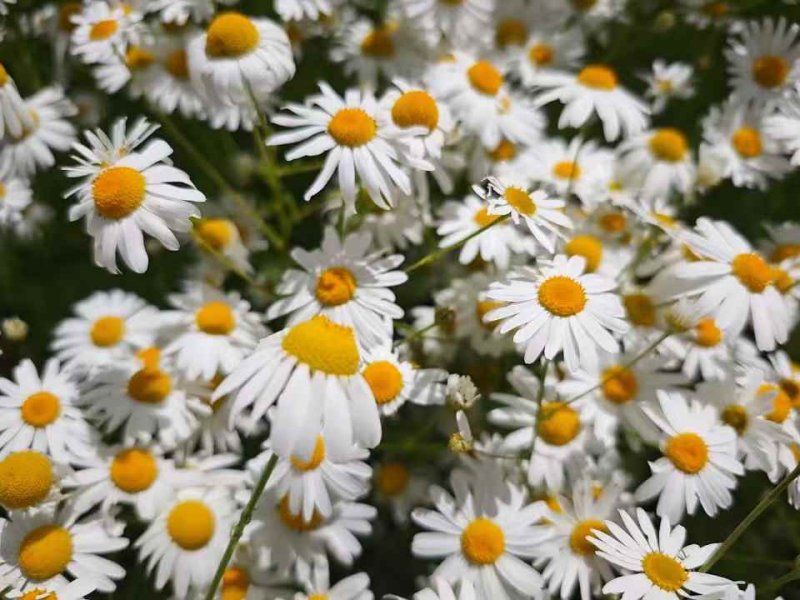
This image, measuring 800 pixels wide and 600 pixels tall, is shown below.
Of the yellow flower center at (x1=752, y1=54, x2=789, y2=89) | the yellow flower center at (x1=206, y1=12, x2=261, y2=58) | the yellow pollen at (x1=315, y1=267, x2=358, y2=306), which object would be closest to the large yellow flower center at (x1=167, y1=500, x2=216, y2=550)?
the yellow pollen at (x1=315, y1=267, x2=358, y2=306)

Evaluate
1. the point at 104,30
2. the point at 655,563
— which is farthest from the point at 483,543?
the point at 104,30

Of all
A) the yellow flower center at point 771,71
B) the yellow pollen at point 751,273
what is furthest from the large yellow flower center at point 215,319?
the yellow flower center at point 771,71

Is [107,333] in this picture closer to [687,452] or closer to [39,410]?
[39,410]

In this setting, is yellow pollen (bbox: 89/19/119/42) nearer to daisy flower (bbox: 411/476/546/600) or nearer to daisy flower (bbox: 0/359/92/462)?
daisy flower (bbox: 0/359/92/462)

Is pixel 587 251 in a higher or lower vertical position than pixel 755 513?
lower

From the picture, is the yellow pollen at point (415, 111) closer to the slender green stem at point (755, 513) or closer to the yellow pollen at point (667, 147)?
the yellow pollen at point (667, 147)

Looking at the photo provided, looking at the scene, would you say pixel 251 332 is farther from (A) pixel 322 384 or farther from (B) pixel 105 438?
(A) pixel 322 384
